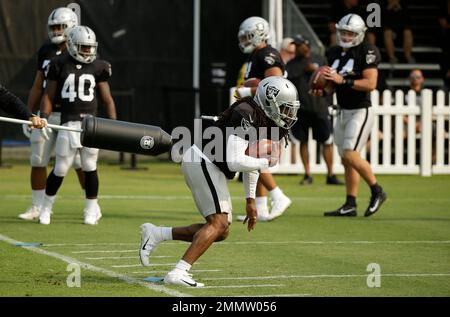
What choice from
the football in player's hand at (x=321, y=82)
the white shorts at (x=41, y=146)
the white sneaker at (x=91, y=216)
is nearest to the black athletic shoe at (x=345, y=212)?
the football in player's hand at (x=321, y=82)

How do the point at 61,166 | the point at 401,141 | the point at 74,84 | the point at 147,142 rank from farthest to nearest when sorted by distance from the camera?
1. the point at 401,141
2. the point at 61,166
3. the point at 74,84
4. the point at 147,142

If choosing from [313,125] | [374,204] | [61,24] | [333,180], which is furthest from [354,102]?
[313,125]

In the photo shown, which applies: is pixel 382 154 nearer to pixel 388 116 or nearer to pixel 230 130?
pixel 388 116

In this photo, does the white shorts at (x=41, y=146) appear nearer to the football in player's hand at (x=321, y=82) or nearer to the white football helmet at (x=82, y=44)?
the white football helmet at (x=82, y=44)

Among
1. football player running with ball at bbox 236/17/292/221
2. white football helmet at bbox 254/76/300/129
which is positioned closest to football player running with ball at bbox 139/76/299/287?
white football helmet at bbox 254/76/300/129

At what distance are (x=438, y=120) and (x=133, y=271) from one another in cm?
1162

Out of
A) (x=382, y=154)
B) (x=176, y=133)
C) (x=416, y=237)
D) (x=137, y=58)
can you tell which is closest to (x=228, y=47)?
(x=137, y=58)

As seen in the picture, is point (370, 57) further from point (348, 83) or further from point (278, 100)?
point (278, 100)

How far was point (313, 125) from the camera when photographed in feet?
60.1

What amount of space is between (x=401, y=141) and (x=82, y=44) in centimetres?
859

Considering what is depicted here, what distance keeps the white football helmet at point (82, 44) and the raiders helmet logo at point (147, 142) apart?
11.5 ft

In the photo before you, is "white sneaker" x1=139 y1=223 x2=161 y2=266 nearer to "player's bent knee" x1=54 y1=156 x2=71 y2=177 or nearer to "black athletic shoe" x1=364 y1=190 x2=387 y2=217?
"player's bent knee" x1=54 y1=156 x2=71 y2=177

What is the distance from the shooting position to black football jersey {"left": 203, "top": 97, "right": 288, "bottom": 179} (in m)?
8.52

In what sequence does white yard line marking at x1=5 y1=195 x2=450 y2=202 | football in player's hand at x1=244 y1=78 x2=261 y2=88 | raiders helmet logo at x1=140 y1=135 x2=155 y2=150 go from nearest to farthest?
raiders helmet logo at x1=140 y1=135 x2=155 y2=150 → football in player's hand at x1=244 y1=78 x2=261 y2=88 → white yard line marking at x1=5 y1=195 x2=450 y2=202
